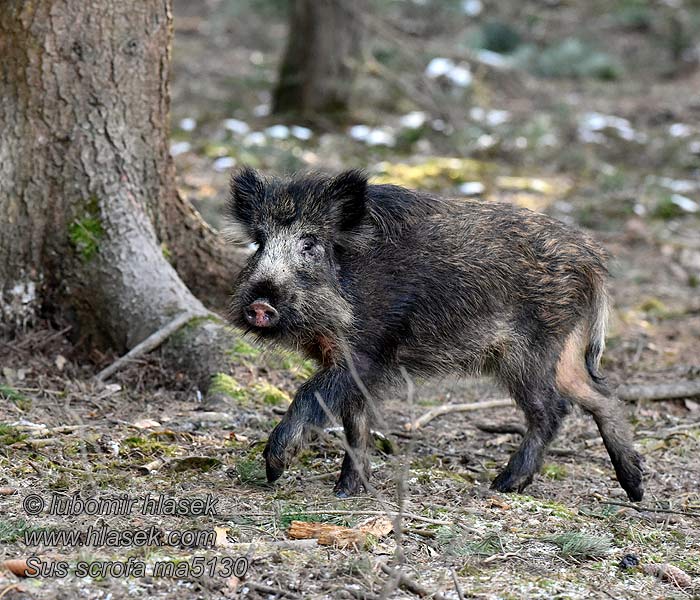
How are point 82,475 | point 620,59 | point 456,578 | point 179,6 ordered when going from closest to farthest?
1. point 456,578
2. point 82,475
3. point 620,59
4. point 179,6

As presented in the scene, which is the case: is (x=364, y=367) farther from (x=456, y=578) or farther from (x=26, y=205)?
(x=26, y=205)

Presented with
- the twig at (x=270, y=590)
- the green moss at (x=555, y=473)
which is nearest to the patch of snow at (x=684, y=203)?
the green moss at (x=555, y=473)

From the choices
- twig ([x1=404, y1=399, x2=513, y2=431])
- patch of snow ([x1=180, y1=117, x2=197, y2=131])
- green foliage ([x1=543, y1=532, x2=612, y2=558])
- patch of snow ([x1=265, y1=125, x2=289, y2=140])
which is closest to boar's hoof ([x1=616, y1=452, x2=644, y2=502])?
green foliage ([x1=543, y1=532, x2=612, y2=558])

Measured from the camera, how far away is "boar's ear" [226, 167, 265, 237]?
5676mm

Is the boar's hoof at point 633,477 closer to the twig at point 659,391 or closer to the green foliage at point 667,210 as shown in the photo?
the twig at point 659,391

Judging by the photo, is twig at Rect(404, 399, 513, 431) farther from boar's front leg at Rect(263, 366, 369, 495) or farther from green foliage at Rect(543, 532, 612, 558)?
green foliage at Rect(543, 532, 612, 558)

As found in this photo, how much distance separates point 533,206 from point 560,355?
5.66 metres

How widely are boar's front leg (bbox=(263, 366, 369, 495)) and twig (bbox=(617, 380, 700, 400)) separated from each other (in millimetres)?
2500

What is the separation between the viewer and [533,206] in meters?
11.3

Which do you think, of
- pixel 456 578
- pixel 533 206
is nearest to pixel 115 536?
pixel 456 578

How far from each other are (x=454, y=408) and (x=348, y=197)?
2.07 m

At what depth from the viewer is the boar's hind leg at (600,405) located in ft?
19.1


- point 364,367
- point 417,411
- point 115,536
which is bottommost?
point 417,411

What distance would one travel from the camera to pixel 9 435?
5.43 m
